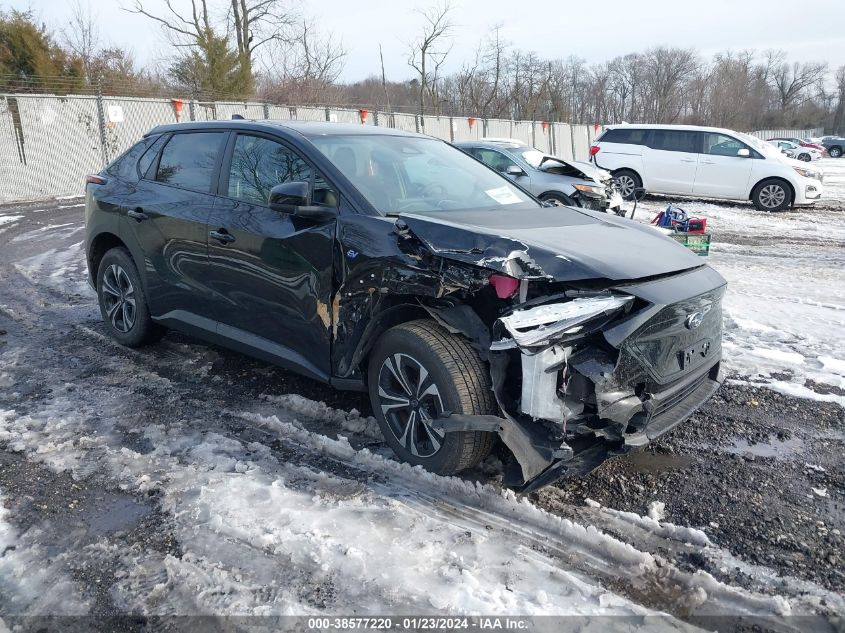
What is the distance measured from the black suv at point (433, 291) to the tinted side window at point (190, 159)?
2 centimetres

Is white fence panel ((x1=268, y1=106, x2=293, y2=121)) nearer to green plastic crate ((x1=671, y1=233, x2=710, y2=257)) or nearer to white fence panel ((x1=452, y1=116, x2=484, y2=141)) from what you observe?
white fence panel ((x1=452, y1=116, x2=484, y2=141))

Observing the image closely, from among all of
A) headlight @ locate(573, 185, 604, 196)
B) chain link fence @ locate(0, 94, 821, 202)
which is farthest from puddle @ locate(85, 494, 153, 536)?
chain link fence @ locate(0, 94, 821, 202)

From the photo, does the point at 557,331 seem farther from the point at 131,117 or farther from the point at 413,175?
the point at 131,117

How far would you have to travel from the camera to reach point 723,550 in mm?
2838

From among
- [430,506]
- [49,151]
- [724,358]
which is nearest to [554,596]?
[430,506]

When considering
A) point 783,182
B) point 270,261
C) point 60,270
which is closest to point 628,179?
point 783,182

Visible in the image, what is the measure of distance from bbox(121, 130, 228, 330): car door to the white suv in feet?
36.9

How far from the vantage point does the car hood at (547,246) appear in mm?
3021

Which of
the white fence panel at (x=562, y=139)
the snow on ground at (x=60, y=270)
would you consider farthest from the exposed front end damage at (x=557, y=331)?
the white fence panel at (x=562, y=139)

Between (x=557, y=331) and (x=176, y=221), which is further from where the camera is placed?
(x=176, y=221)

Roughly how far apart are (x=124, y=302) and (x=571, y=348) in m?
3.87

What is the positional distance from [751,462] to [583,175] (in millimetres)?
8340

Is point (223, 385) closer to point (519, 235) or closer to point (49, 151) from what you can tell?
point (519, 235)

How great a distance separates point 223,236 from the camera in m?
4.16
